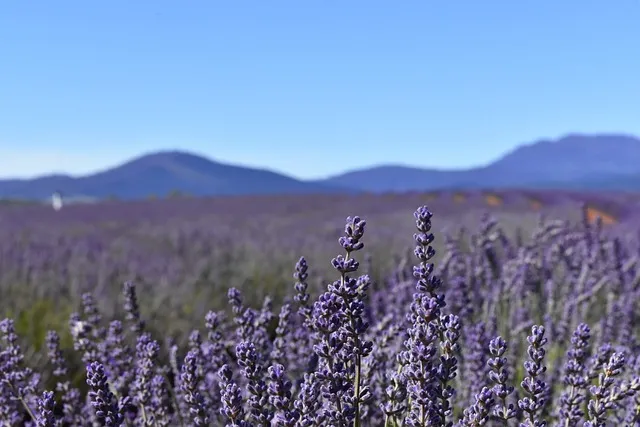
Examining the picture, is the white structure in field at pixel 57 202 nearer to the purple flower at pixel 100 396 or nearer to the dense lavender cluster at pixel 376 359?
the dense lavender cluster at pixel 376 359

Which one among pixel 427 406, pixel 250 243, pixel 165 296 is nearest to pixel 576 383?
pixel 427 406

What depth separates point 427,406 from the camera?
1175mm

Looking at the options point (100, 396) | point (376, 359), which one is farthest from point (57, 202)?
point (100, 396)

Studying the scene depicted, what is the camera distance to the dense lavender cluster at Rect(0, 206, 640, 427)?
4.03ft

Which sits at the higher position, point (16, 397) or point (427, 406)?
point (427, 406)

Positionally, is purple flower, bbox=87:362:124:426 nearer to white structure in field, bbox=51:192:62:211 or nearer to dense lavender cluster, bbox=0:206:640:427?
dense lavender cluster, bbox=0:206:640:427

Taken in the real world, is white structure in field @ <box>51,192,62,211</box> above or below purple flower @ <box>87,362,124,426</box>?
above

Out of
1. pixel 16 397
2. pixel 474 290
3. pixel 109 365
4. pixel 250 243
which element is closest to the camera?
pixel 16 397

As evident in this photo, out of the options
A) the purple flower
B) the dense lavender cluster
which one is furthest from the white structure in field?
the purple flower

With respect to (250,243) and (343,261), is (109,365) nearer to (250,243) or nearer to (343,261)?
(343,261)

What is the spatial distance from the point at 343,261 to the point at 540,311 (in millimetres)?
2627

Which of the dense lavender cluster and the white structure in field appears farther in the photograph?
the white structure in field

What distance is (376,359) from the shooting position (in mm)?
1827

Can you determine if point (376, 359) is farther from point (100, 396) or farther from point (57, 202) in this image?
point (57, 202)
